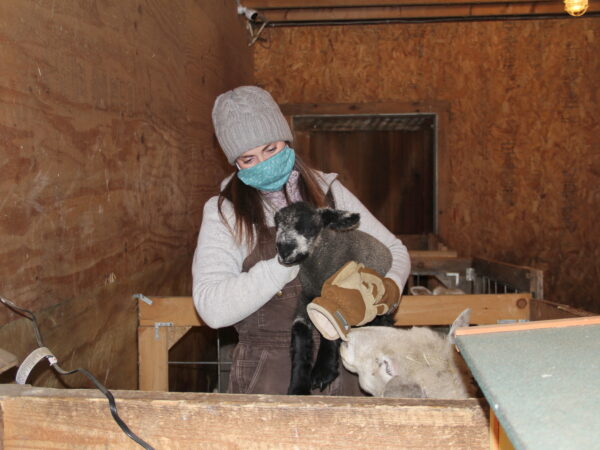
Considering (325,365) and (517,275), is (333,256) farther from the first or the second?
(517,275)

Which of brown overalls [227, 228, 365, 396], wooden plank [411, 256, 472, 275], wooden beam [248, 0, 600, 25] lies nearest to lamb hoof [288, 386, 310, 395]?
brown overalls [227, 228, 365, 396]

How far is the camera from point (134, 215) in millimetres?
2615

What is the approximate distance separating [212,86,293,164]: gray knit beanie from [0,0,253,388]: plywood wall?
0.55 m

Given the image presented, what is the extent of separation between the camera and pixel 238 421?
39.6 inches

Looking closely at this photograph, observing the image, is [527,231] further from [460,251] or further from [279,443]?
[279,443]

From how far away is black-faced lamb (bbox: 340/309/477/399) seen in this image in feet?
4.81

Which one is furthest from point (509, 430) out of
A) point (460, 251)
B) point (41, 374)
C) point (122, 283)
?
point (460, 251)

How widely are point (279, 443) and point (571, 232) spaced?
6084 mm

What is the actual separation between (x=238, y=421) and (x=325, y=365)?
94cm

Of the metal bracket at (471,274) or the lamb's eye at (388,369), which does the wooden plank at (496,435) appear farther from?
the metal bracket at (471,274)

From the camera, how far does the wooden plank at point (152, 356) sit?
2.63m

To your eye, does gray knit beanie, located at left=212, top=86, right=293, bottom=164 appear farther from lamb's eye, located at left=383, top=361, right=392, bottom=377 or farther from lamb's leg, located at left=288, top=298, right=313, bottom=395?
lamb's eye, located at left=383, top=361, right=392, bottom=377

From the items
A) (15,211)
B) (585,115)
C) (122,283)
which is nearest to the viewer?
(15,211)

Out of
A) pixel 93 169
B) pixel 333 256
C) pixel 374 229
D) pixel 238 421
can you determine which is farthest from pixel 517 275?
pixel 238 421
